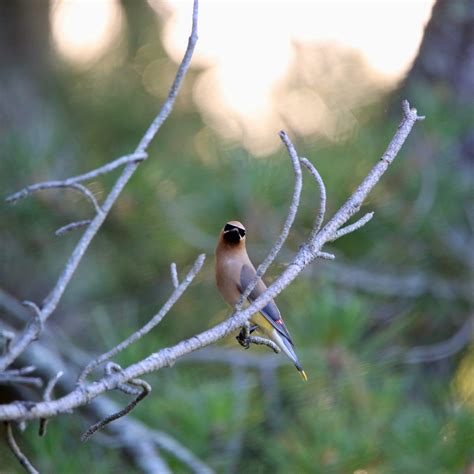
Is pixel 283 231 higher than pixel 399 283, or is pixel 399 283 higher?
pixel 399 283

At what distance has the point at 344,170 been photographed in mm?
2691

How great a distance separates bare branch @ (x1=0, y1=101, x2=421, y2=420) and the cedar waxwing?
2.01 ft

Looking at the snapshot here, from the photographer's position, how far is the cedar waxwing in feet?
5.56

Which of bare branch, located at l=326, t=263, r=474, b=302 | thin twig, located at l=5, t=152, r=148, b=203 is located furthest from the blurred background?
thin twig, located at l=5, t=152, r=148, b=203

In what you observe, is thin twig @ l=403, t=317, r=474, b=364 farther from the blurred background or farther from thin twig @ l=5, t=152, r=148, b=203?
thin twig @ l=5, t=152, r=148, b=203

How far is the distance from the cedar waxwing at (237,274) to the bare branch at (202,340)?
0.61 meters

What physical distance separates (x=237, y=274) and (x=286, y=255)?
3.00 feet

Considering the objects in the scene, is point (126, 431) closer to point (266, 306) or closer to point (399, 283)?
point (266, 306)

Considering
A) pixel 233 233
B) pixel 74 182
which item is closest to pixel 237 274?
pixel 233 233

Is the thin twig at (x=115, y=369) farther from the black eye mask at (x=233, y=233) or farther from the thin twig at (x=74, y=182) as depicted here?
the black eye mask at (x=233, y=233)

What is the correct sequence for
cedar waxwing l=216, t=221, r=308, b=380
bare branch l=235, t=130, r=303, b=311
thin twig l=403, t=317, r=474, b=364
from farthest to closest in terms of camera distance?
thin twig l=403, t=317, r=474, b=364, cedar waxwing l=216, t=221, r=308, b=380, bare branch l=235, t=130, r=303, b=311

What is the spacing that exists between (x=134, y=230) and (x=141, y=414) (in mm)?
572

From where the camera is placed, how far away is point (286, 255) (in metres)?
2.63

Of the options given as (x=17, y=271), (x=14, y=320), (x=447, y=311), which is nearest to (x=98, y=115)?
(x=17, y=271)
